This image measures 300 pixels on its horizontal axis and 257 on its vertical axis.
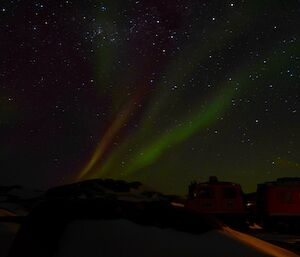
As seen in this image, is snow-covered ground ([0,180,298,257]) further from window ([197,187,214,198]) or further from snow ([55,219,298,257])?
window ([197,187,214,198])

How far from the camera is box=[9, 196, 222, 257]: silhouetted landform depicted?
171 inches

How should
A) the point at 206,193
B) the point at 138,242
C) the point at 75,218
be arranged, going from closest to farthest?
1. the point at 138,242
2. the point at 75,218
3. the point at 206,193

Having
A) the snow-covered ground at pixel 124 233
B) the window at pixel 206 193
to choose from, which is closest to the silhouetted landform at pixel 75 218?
the snow-covered ground at pixel 124 233

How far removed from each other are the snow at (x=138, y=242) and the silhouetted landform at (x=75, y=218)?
0.27 feet

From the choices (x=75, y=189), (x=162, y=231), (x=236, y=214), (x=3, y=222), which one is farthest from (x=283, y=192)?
(x=162, y=231)

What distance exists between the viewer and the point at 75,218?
4.38 m

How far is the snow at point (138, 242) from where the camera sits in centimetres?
404

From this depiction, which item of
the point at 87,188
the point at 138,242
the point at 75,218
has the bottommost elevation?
the point at 138,242

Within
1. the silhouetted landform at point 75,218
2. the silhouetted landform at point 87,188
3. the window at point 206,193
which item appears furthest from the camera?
the silhouetted landform at point 87,188

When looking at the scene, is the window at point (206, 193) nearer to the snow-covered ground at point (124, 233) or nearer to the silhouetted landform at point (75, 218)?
the snow-covered ground at point (124, 233)

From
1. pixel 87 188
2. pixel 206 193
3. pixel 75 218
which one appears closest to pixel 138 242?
pixel 75 218

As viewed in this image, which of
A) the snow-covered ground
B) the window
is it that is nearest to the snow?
the snow-covered ground

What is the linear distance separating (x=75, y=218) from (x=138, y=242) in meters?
0.56

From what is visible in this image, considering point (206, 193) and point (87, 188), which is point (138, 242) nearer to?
point (206, 193)
